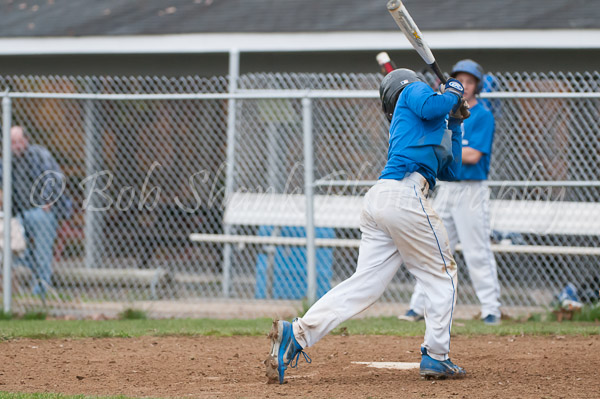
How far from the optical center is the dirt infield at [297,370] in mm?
4629

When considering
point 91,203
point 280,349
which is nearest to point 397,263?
point 280,349

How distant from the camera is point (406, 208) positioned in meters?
4.72

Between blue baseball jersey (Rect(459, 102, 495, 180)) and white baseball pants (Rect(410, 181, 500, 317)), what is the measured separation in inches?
3.5

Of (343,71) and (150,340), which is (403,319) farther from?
(343,71)

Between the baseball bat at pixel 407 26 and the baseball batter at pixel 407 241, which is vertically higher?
the baseball bat at pixel 407 26

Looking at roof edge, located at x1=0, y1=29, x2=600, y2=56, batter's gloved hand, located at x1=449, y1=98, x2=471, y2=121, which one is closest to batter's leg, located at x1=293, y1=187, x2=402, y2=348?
batter's gloved hand, located at x1=449, y1=98, x2=471, y2=121

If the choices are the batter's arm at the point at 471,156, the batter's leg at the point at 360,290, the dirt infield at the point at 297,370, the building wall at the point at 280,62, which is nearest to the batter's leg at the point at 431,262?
the batter's leg at the point at 360,290

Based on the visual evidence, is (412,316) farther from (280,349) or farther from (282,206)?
(280,349)

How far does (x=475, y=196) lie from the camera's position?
7.34 m

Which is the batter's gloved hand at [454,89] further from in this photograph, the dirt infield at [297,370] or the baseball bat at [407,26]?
the dirt infield at [297,370]

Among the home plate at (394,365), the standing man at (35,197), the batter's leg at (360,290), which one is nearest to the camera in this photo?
the batter's leg at (360,290)

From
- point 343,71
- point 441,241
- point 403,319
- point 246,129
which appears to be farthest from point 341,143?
point 441,241

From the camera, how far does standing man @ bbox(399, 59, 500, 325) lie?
724 centimetres

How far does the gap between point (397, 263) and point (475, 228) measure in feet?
8.33
